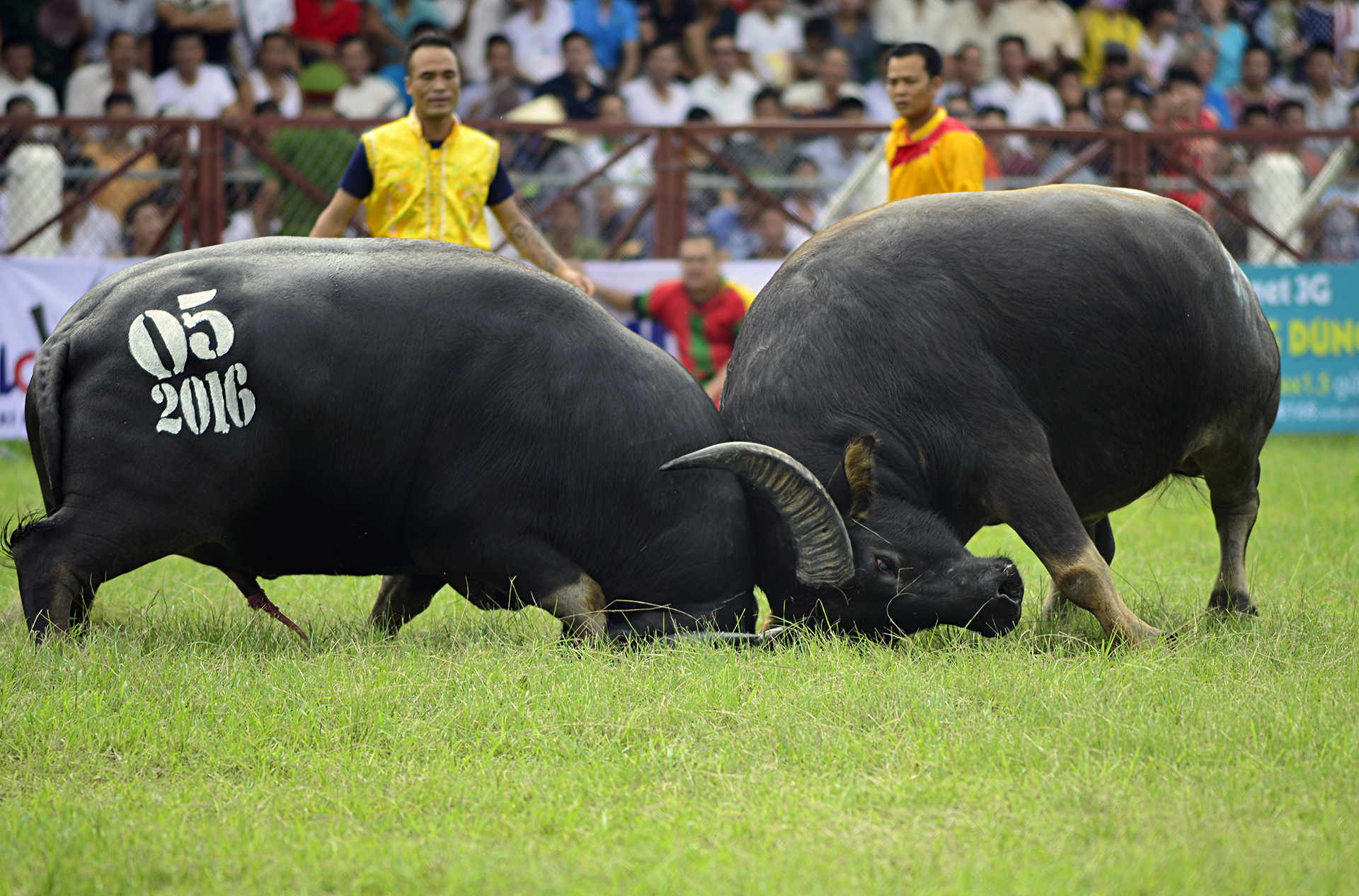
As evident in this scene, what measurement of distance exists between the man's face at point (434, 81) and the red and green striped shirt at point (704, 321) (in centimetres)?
254

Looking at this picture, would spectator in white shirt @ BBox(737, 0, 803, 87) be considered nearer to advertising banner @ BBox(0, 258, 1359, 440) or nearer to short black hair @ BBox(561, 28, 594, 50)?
short black hair @ BBox(561, 28, 594, 50)

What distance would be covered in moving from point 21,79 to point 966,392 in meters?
9.41

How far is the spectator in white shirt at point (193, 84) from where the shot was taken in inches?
426

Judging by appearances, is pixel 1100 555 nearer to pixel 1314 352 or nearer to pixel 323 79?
pixel 1314 352

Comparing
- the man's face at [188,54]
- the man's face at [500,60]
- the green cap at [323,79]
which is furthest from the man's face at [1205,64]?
the man's face at [188,54]

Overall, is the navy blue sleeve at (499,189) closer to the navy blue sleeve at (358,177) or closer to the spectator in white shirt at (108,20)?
the navy blue sleeve at (358,177)

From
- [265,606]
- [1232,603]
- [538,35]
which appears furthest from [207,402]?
[538,35]

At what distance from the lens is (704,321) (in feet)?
26.1

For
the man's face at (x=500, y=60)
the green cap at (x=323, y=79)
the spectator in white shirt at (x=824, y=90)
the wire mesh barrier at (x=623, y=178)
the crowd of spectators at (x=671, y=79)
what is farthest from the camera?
the spectator in white shirt at (x=824, y=90)

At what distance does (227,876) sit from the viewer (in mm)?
2625

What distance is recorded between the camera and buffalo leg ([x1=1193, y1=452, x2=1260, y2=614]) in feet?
15.8

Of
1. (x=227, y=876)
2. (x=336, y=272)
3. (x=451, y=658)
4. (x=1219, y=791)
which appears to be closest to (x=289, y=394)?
(x=336, y=272)

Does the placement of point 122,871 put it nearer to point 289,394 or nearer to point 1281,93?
Result: point 289,394

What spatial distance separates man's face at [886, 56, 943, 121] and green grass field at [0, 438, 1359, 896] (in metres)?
2.66
